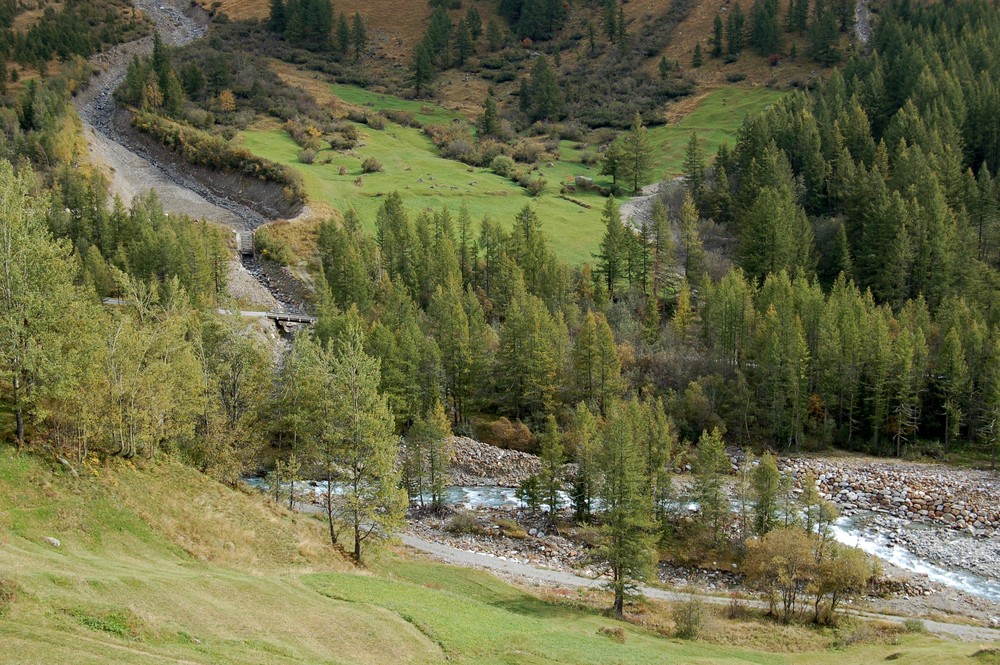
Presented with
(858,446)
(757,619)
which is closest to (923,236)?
(858,446)

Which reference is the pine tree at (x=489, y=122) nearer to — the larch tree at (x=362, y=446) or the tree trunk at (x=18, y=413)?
the larch tree at (x=362, y=446)

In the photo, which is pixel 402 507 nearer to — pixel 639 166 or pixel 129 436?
pixel 129 436

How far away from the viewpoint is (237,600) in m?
31.3

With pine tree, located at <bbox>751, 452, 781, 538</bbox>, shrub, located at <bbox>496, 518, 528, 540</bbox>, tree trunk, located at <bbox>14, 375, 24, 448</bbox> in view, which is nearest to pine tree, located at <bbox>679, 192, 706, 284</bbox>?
pine tree, located at <bbox>751, 452, 781, 538</bbox>

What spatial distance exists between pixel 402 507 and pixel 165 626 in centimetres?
2405

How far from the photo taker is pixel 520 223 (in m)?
116

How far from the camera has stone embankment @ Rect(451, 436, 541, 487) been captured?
80500 millimetres

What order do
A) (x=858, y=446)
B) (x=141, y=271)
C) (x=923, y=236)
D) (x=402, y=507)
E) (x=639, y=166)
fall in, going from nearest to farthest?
(x=402, y=507) → (x=858, y=446) → (x=141, y=271) → (x=923, y=236) → (x=639, y=166)

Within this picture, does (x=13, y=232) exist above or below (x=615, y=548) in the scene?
above

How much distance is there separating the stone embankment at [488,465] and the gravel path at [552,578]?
1547 cm

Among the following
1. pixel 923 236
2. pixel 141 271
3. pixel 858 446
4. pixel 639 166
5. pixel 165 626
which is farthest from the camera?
pixel 639 166

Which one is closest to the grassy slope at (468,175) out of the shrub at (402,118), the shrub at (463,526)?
the shrub at (402,118)

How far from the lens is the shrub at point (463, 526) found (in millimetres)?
67938

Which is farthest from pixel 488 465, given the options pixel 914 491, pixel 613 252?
pixel 914 491
